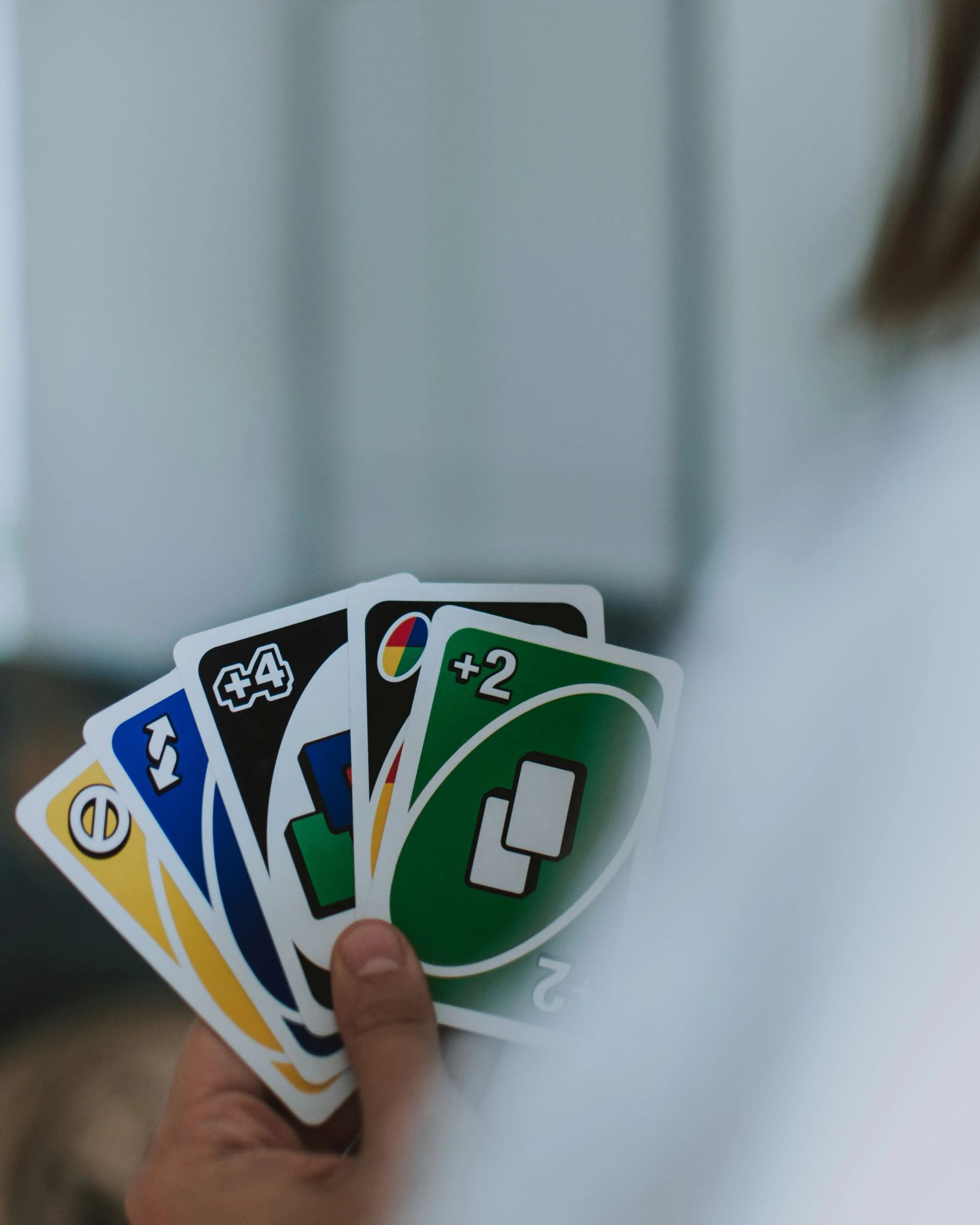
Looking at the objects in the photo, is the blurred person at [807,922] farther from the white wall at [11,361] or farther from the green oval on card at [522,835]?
the white wall at [11,361]

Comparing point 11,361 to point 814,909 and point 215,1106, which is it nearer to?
point 215,1106

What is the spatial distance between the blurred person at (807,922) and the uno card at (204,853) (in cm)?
4

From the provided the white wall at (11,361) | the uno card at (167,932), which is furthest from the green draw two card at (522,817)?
the white wall at (11,361)

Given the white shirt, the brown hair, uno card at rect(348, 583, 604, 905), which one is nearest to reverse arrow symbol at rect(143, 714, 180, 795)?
uno card at rect(348, 583, 604, 905)

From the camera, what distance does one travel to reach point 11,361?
59 cm

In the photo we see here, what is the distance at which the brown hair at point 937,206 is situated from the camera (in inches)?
22.6

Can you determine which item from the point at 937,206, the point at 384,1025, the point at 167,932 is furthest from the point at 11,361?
the point at 937,206

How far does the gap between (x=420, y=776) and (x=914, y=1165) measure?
1.32 feet

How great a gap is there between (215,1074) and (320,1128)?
77mm

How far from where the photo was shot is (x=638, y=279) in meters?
0.59

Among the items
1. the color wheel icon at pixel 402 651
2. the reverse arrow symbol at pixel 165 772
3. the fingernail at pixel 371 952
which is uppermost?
the color wheel icon at pixel 402 651

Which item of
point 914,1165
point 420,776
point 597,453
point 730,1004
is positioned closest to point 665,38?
point 597,453

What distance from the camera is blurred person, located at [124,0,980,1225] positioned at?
539 millimetres

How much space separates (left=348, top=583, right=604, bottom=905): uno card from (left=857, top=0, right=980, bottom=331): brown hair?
0.29 m
